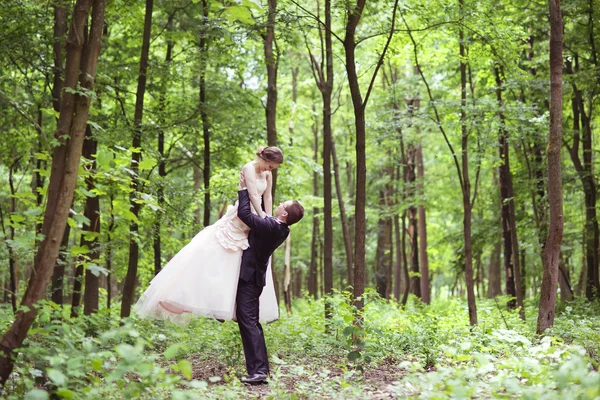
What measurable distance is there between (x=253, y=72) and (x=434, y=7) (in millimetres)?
7526

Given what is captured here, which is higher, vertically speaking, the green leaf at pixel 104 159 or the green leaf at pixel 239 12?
the green leaf at pixel 239 12

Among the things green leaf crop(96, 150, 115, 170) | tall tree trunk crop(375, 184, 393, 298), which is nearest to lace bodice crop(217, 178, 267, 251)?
green leaf crop(96, 150, 115, 170)

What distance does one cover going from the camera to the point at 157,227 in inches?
502

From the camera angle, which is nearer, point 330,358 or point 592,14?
point 330,358

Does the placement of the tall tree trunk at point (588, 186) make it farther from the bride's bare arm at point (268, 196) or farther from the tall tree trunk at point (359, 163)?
the bride's bare arm at point (268, 196)

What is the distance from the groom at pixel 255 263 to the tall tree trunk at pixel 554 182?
13.1 feet

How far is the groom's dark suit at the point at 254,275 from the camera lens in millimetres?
6605

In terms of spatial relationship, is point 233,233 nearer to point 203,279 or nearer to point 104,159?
point 203,279

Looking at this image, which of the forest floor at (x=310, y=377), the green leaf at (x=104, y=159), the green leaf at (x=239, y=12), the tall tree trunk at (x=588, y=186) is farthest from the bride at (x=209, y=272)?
the tall tree trunk at (x=588, y=186)

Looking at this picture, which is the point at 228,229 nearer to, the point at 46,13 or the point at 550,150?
the point at 550,150

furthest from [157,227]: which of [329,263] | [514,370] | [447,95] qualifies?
[447,95]

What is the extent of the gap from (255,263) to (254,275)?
14 cm

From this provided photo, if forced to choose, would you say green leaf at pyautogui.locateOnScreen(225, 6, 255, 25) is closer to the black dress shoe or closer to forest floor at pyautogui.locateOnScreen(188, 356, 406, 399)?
forest floor at pyautogui.locateOnScreen(188, 356, 406, 399)

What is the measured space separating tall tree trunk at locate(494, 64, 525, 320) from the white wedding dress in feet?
28.4
